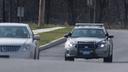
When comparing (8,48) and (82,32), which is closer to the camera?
(8,48)

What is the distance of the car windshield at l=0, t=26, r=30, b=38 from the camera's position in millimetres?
21266

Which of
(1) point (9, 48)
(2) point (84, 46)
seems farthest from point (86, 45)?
(1) point (9, 48)

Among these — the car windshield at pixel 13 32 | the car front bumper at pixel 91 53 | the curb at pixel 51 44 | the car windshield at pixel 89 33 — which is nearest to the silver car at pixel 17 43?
the car windshield at pixel 13 32

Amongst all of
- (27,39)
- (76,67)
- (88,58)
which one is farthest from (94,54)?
(76,67)

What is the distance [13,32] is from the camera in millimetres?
21500

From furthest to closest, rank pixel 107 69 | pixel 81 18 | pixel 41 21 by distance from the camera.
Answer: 1. pixel 81 18
2. pixel 41 21
3. pixel 107 69

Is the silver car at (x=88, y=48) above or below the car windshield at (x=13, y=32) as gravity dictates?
below

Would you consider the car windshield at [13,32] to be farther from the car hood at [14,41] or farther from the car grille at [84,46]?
the car grille at [84,46]

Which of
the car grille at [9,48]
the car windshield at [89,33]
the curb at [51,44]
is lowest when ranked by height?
the curb at [51,44]

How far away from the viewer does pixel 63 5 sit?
3819 inches

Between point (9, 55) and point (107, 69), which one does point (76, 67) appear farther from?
point (9, 55)

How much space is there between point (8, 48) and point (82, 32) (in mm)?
5827

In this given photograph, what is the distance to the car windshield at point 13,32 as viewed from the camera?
69.8ft

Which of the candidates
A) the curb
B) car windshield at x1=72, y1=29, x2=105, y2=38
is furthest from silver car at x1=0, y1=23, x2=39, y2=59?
the curb
